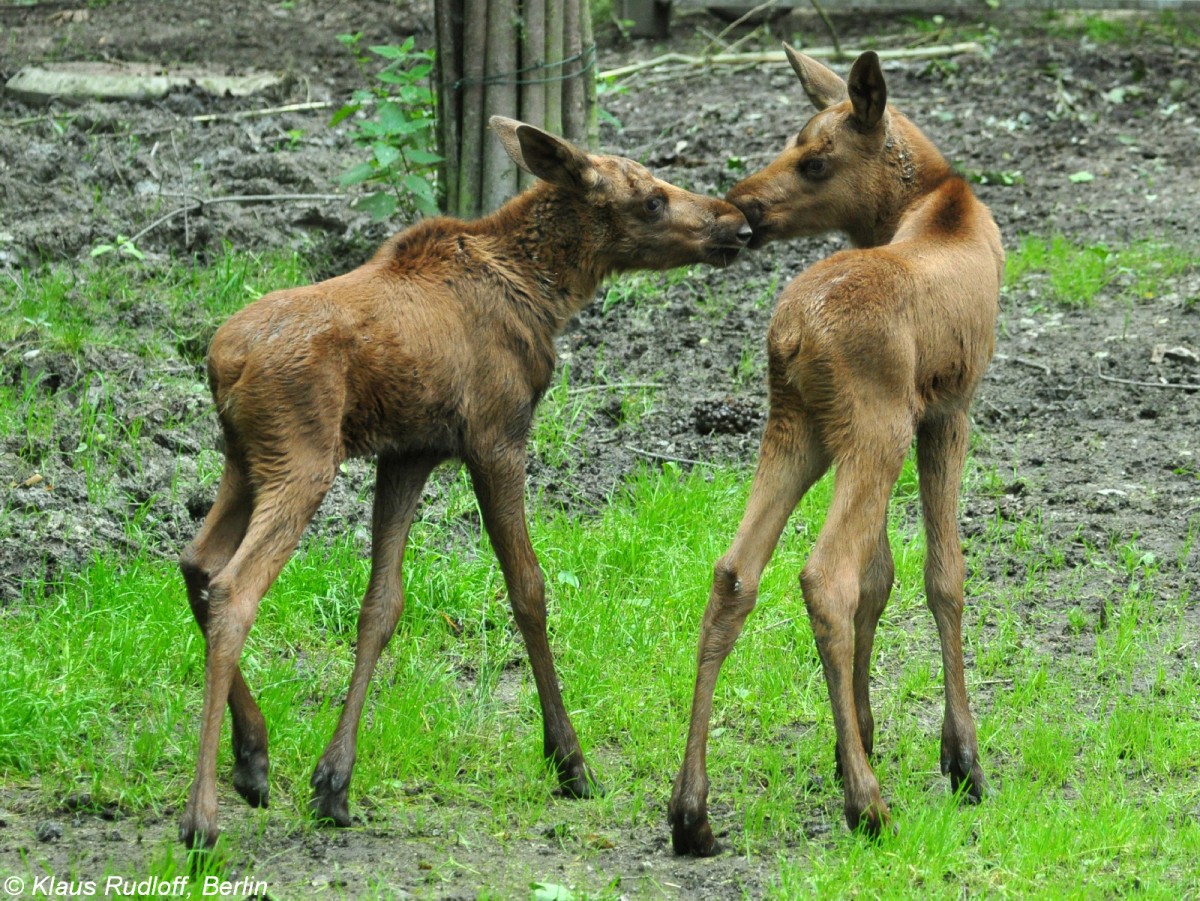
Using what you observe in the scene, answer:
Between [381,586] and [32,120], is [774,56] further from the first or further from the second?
[381,586]

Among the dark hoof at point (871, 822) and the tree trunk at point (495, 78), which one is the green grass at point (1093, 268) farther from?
the dark hoof at point (871, 822)

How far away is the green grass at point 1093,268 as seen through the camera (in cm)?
946

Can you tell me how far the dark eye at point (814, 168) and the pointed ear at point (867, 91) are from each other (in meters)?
0.21

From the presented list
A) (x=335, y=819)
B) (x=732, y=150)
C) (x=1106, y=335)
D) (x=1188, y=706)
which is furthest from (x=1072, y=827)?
(x=732, y=150)

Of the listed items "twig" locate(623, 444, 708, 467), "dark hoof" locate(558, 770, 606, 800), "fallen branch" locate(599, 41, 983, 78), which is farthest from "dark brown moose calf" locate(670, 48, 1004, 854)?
"fallen branch" locate(599, 41, 983, 78)

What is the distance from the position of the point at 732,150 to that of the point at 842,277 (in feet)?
20.2

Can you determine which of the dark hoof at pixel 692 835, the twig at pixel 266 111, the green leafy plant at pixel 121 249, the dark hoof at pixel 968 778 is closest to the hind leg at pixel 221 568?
the dark hoof at pixel 692 835

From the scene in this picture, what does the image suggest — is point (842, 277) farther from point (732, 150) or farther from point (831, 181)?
point (732, 150)

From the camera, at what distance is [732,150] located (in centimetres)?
1088

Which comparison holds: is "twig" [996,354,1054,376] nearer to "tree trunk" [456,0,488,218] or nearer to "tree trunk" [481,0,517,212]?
"tree trunk" [481,0,517,212]

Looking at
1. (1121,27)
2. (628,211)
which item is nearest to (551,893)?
(628,211)

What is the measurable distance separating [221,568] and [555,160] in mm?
1990

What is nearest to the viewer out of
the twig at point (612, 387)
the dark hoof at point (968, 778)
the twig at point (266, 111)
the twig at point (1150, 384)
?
the dark hoof at point (968, 778)

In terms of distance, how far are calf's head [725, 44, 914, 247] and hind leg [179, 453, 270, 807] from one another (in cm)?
242
